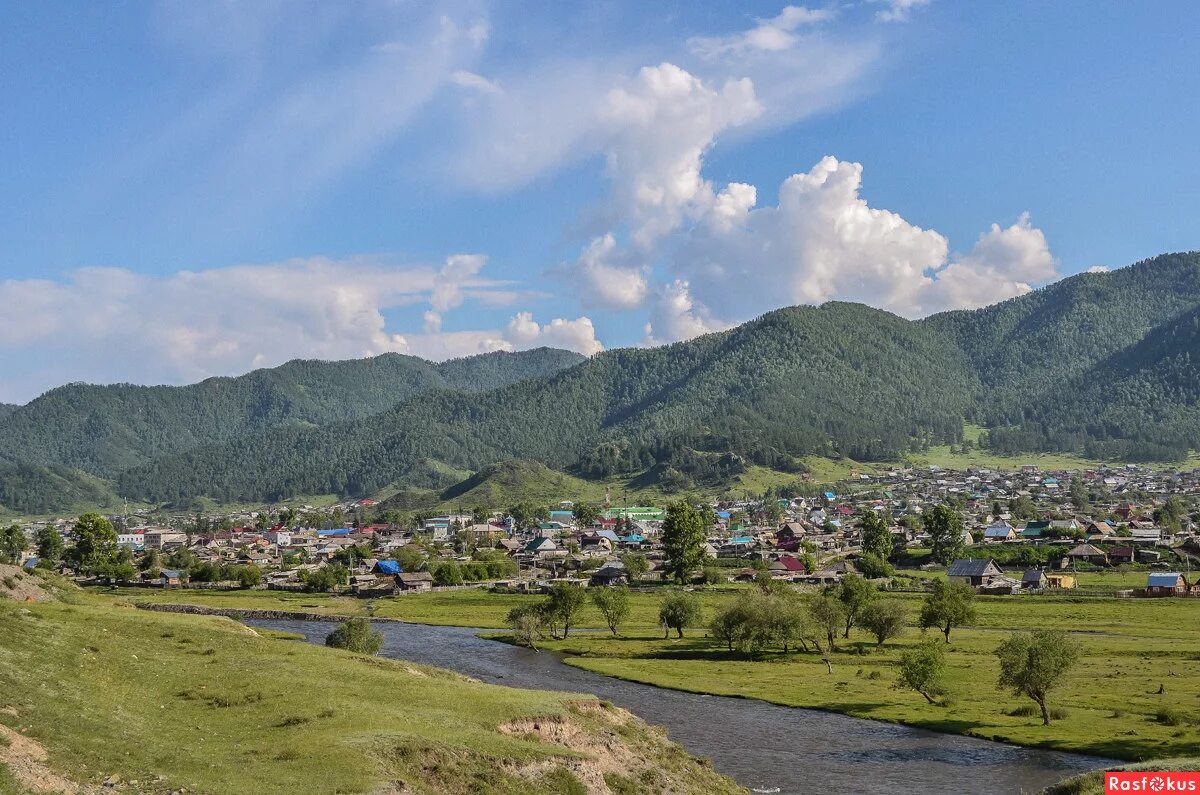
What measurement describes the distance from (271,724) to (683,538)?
405 ft

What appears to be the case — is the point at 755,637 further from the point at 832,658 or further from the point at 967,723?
the point at 967,723

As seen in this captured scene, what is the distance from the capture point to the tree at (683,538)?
162375mm

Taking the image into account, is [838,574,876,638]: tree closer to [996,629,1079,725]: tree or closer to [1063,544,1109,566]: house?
[996,629,1079,725]: tree

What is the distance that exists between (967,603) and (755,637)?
25.6 metres

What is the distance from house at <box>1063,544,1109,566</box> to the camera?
570ft

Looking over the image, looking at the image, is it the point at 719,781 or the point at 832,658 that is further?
the point at 832,658

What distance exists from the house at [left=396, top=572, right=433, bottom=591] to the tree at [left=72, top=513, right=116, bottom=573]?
55.8 meters

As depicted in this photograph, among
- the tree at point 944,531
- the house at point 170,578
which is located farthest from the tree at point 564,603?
the house at point 170,578

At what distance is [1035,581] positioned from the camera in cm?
14362

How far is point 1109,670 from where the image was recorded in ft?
261

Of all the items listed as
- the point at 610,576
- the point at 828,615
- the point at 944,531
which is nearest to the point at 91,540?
the point at 610,576

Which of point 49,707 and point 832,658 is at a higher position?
point 49,707

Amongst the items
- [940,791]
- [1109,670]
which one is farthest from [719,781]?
[1109,670]

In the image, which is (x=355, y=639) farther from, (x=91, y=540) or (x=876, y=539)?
(x=91, y=540)
